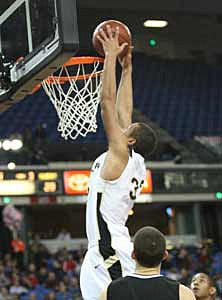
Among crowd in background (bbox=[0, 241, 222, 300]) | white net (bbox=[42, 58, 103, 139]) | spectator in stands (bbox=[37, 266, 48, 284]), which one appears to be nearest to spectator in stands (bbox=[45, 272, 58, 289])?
crowd in background (bbox=[0, 241, 222, 300])

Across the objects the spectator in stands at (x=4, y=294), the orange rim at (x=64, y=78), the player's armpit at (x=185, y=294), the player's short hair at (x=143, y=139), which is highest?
the orange rim at (x=64, y=78)

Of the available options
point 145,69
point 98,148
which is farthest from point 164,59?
point 98,148

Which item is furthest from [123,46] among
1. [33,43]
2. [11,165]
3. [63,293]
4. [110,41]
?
[11,165]

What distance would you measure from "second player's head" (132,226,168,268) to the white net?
8.69ft

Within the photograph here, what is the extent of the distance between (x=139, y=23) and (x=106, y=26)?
11186 millimetres

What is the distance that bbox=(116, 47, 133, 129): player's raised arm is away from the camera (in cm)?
463

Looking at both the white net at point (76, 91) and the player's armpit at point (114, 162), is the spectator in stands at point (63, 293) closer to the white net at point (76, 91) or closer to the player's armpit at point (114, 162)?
the white net at point (76, 91)

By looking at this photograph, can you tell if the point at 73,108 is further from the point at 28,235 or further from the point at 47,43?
the point at 28,235

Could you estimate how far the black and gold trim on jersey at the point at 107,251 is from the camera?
4.19 m

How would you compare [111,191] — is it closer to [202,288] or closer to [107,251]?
[107,251]

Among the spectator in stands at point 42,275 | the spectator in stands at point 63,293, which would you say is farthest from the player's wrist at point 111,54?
the spectator in stands at point 42,275

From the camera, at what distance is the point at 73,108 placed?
581 centimetres

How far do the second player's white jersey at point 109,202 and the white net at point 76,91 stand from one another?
57.9 inches

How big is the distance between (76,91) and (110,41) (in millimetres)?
1563
